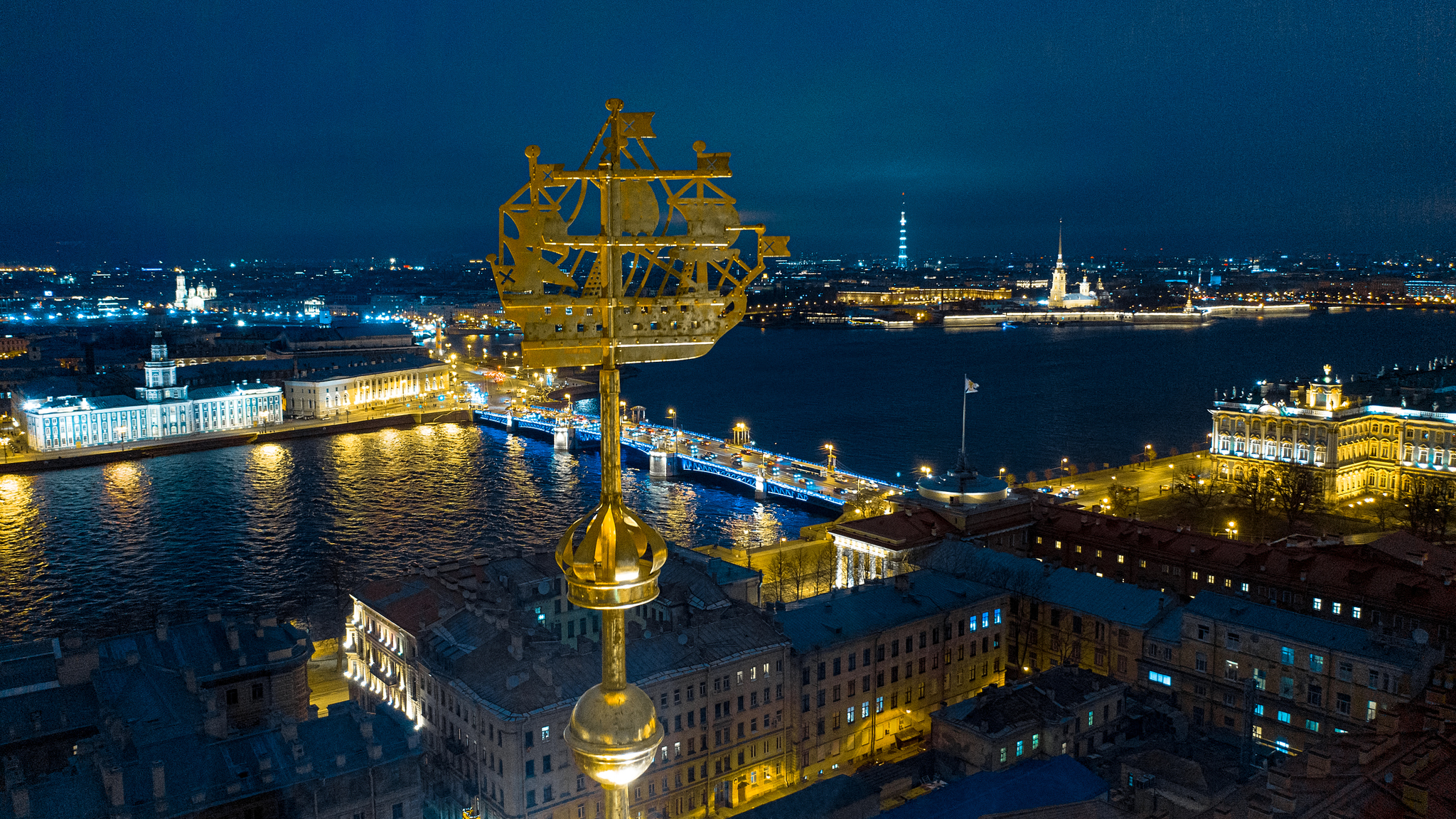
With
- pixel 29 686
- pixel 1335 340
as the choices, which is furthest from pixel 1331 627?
pixel 1335 340

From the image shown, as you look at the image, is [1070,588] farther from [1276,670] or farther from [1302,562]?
[1302,562]

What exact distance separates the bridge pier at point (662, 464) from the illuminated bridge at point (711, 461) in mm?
39

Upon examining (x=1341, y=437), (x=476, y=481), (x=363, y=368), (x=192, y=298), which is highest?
(x=192, y=298)

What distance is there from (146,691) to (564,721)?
23.9ft

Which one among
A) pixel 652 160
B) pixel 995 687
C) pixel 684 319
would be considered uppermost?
pixel 652 160

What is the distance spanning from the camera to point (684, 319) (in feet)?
11.4

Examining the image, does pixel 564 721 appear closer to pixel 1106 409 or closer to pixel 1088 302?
pixel 1106 409

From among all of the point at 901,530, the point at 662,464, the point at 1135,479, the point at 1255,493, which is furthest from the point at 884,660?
the point at 662,464

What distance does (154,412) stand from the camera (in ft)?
224

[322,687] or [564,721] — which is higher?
[564,721]

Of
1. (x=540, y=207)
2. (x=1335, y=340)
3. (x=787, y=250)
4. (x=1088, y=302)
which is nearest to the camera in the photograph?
(x=540, y=207)

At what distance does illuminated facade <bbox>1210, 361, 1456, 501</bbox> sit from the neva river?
8181 mm

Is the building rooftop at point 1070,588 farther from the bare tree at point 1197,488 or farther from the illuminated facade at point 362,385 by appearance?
the illuminated facade at point 362,385

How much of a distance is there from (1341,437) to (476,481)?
41301mm
